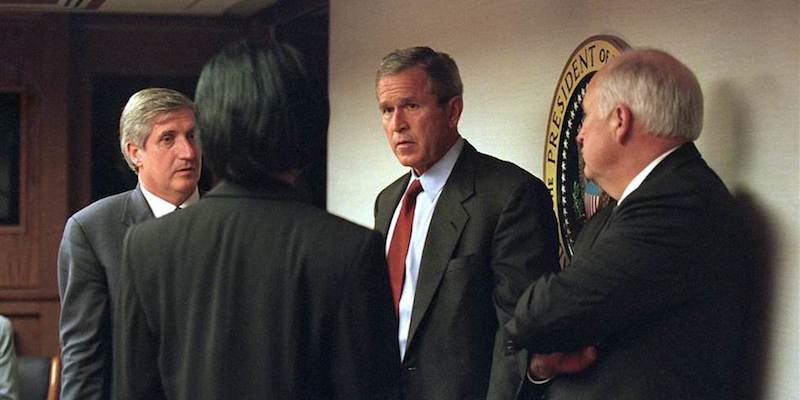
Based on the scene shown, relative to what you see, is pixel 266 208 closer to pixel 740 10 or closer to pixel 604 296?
pixel 604 296

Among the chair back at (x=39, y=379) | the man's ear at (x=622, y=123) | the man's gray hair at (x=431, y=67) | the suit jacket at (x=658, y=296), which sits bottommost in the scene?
the chair back at (x=39, y=379)

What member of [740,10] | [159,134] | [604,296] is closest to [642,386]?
[604,296]

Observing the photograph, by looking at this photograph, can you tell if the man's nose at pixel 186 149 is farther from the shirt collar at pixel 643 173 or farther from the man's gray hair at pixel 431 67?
the shirt collar at pixel 643 173

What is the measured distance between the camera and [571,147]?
3895 mm

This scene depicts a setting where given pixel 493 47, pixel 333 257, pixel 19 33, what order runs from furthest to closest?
pixel 19 33 < pixel 493 47 < pixel 333 257

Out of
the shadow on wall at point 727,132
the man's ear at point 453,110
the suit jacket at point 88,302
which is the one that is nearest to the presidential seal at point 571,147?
the man's ear at point 453,110

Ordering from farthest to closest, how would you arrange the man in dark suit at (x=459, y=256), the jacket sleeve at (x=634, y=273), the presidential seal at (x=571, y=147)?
the presidential seal at (x=571, y=147), the man in dark suit at (x=459, y=256), the jacket sleeve at (x=634, y=273)

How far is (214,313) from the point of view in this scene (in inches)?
77.4

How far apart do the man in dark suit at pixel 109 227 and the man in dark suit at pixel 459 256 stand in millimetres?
550

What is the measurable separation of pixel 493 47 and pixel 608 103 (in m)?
1.97

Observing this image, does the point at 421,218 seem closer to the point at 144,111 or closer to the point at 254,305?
the point at 144,111

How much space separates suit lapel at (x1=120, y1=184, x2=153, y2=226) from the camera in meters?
3.12

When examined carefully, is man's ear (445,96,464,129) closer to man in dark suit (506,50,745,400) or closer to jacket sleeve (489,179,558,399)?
jacket sleeve (489,179,558,399)

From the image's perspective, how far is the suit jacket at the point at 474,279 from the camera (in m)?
3.17
